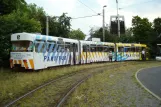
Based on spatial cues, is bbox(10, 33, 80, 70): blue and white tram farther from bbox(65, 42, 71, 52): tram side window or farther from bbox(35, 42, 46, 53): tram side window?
bbox(65, 42, 71, 52): tram side window

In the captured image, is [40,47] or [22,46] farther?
[40,47]

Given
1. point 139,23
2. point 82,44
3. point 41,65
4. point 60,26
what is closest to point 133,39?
point 139,23

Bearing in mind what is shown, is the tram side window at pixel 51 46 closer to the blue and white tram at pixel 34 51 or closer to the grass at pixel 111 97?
the blue and white tram at pixel 34 51

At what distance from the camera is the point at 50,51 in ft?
75.0

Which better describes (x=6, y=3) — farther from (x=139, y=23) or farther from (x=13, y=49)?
(x=139, y=23)

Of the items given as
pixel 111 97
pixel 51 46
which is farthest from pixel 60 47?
pixel 111 97

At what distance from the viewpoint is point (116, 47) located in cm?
3925

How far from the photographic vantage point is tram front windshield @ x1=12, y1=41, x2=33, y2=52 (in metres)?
20.0

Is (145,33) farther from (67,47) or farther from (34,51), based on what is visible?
(34,51)

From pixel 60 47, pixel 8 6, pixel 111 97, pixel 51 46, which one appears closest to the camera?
pixel 111 97

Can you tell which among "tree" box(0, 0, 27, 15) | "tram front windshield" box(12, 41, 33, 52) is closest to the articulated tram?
"tram front windshield" box(12, 41, 33, 52)

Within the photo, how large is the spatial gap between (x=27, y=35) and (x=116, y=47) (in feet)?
70.2

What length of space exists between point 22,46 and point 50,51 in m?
3.09

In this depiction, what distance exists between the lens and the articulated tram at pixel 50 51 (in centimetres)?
2005
